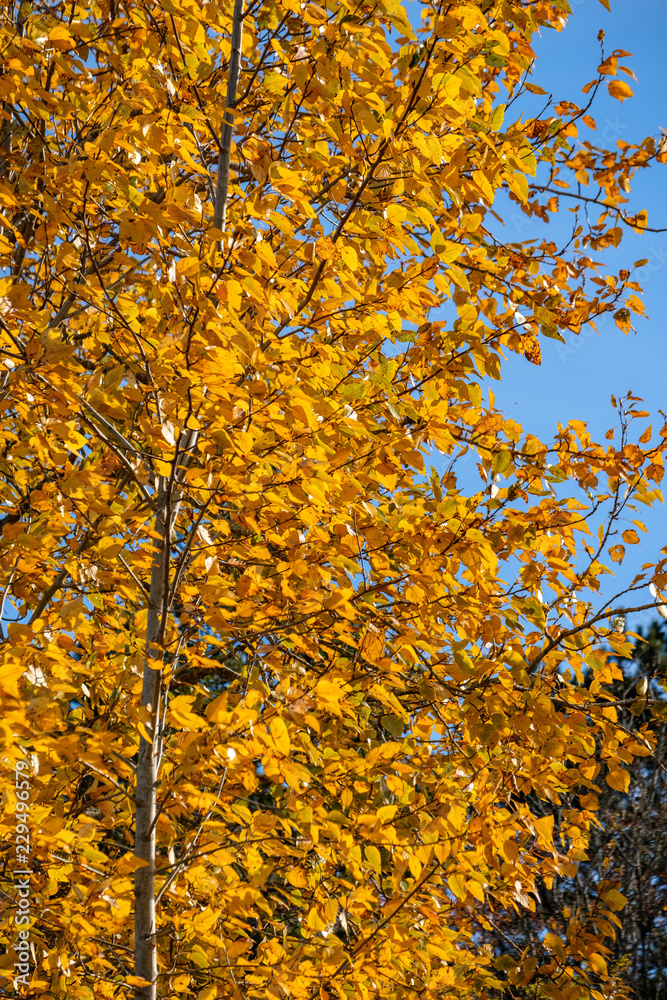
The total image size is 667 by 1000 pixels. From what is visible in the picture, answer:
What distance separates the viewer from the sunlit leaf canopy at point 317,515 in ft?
7.32

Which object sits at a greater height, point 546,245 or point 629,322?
point 546,245

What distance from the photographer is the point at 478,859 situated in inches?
93.7

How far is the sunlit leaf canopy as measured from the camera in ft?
7.32

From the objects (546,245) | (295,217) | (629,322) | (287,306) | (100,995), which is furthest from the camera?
(546,245)

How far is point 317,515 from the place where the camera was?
2488mm

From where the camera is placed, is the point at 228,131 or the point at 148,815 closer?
the point at 148,815

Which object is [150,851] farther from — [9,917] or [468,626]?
[468,626]

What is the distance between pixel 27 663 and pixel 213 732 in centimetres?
63

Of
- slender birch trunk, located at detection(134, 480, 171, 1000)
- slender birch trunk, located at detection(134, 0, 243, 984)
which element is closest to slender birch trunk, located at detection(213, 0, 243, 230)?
slender birch trunk, located at detection(134, 0, 243, 984)

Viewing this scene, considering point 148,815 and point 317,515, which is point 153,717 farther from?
point 317,515

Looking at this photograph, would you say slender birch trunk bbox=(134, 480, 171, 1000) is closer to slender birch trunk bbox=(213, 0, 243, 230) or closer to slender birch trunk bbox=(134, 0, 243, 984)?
slender birch trunk bbox=(134, 0, 243, 984)

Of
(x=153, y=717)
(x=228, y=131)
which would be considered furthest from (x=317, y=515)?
(x=228, y=131)

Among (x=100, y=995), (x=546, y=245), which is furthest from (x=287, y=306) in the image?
(x=100, y=995)

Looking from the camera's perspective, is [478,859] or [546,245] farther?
[546,245]
